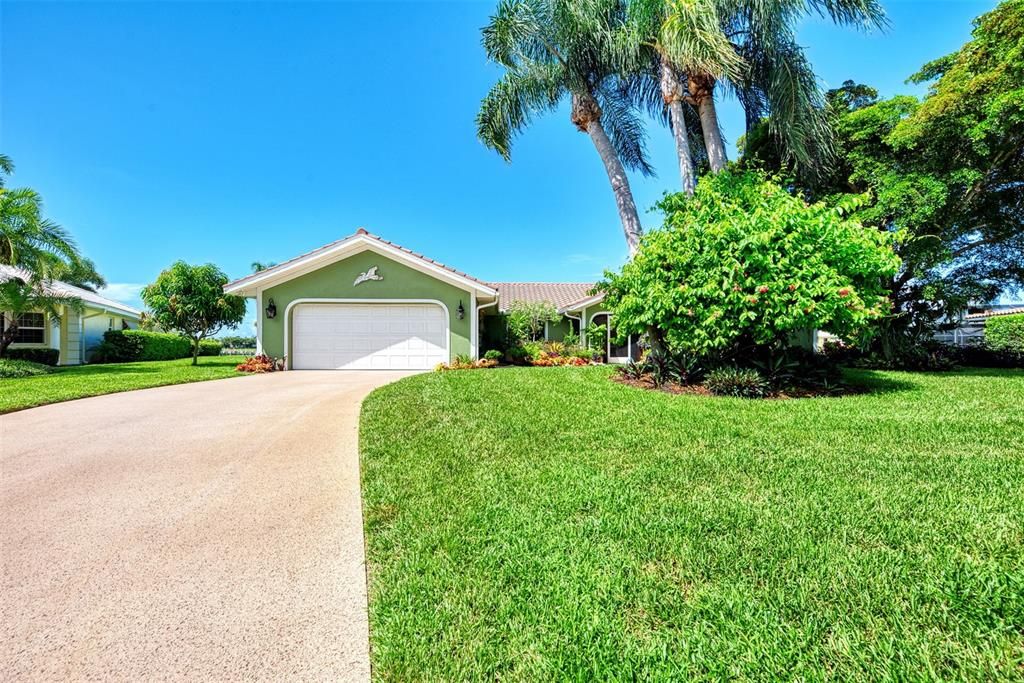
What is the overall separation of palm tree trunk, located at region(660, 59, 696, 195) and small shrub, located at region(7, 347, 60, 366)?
72.7 feet

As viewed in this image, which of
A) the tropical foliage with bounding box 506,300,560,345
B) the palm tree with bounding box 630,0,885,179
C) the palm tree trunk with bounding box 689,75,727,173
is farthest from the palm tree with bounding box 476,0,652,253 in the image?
the tropical foliage with bounding box 506,300,560,345

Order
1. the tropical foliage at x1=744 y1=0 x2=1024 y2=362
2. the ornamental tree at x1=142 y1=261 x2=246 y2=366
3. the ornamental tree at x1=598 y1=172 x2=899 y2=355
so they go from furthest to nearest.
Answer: the ornamental tree at x1=142 y1=261 x2=246 y2=366, the tropical foliage at x1=744 y1=0 x2=1024 y2=362, the ornamental tree at x1=598 y1=172 x2=899 y2=355

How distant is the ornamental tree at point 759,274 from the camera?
709 centimetres

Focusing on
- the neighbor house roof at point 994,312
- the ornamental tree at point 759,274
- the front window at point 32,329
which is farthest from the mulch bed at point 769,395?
the front window at point 32,329

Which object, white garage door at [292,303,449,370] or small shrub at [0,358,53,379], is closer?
small shrub at [0,358,53,379]

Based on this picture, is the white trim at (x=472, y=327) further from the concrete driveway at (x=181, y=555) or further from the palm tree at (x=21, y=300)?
the palm tree at (x=21, y=300)

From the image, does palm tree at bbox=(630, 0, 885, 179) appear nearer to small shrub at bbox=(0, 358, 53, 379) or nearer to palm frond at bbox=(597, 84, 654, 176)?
palm frond at bbox=(597, 84, 654, 176)

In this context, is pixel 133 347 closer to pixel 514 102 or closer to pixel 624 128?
pixel 514 102

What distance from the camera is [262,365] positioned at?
13086 mm

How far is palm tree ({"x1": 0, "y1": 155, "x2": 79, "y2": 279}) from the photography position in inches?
485

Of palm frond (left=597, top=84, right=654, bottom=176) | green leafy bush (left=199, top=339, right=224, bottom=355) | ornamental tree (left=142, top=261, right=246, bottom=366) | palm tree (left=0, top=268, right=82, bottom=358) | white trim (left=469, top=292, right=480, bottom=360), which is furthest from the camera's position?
green leafy bush (left=199, top=339, right=224, bottom=355)

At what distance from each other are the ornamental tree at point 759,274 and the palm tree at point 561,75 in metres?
3.17

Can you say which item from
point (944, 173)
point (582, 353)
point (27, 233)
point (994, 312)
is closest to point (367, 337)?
point (582, 353)

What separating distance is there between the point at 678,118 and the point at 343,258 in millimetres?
10494
